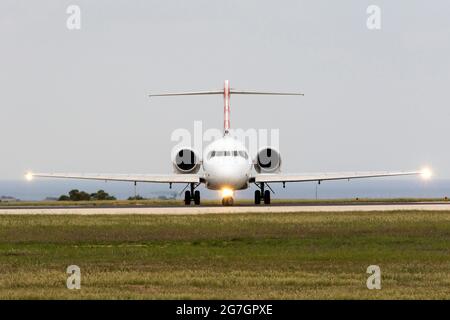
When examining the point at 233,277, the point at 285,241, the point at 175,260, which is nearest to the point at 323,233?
the point at 285,241

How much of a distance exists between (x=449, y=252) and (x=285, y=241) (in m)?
6.28

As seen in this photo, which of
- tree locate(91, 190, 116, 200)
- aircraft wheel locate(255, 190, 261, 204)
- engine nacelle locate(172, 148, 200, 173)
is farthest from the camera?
tree locate(91, 190, 116, 200)

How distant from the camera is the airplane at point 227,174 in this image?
6819cm

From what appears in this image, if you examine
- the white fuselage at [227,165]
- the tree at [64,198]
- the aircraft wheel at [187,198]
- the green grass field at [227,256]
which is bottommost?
the green grass field at [227,256]

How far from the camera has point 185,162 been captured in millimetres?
74500

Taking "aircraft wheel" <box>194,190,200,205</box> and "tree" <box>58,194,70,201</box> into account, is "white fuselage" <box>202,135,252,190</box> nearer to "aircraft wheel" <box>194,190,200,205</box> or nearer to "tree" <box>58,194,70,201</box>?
"aircraft wheel" <box>194,190,200,205</box>

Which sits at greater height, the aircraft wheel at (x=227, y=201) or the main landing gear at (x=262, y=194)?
the main landing gear at (x=262, y=194)

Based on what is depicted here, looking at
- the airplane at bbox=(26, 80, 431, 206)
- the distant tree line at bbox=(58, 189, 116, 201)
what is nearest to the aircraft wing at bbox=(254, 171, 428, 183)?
the airplane at bbox=(26, 80, 431, 206)

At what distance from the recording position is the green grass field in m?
24.7

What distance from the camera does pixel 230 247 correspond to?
35.5 m

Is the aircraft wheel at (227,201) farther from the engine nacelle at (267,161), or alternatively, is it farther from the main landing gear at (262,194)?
the engine nacelle at (267,161)

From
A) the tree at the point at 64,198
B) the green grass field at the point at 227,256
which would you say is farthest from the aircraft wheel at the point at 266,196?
the tree at the point at 64,198

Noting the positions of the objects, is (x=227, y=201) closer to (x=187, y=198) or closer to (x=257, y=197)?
(x=257, y=197)
